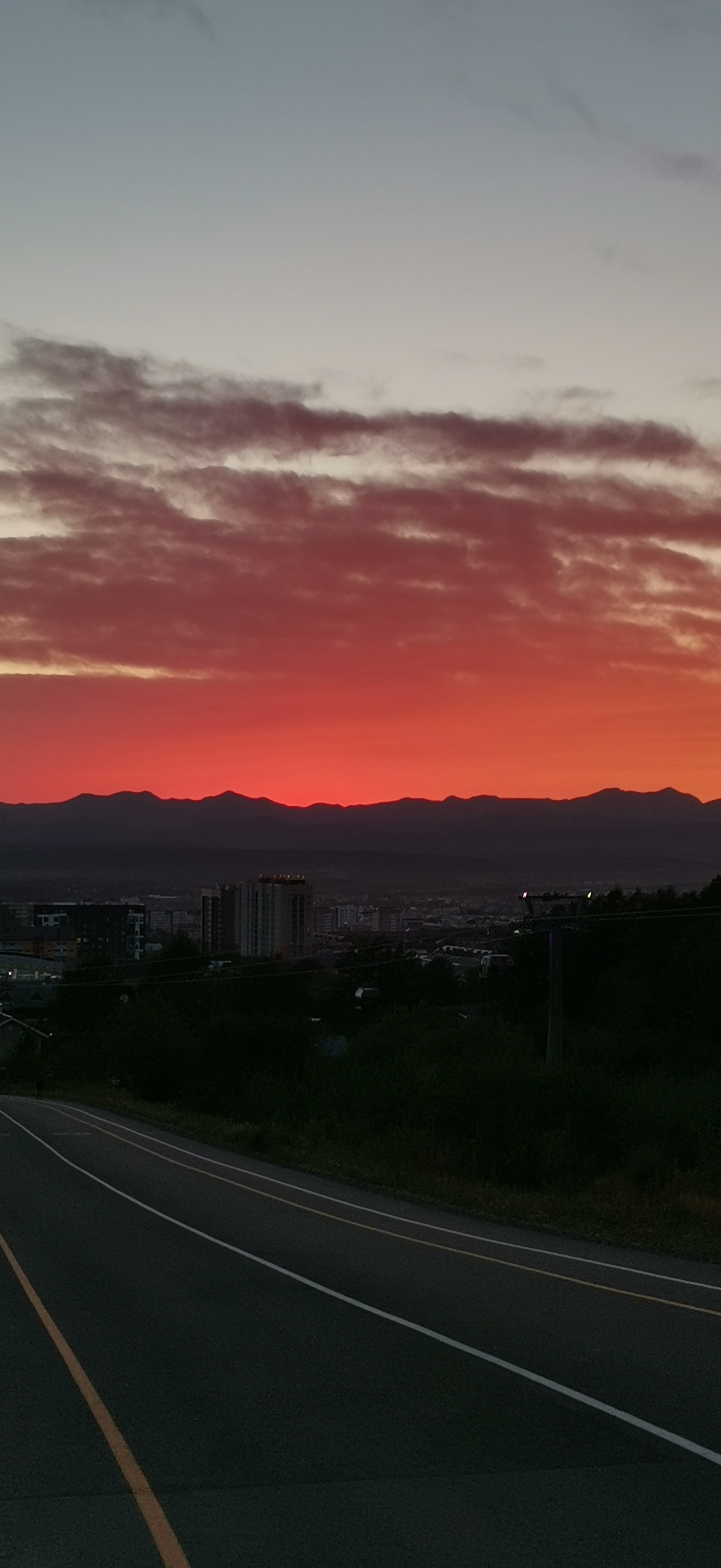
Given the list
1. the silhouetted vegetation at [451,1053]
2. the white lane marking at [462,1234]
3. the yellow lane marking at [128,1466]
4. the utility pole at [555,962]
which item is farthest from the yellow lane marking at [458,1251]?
the utility pole at [555,962]

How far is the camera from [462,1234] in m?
22.3

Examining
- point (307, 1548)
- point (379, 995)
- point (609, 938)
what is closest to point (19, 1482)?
point (307, 1548)

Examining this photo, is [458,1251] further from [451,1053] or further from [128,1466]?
[451,1053]

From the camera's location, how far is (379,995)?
11356 centimetres

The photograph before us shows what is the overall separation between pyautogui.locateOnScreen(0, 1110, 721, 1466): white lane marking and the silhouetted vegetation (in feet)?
34.0

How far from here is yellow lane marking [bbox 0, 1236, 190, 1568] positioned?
23.1ft

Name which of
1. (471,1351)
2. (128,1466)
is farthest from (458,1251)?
(128,1466)

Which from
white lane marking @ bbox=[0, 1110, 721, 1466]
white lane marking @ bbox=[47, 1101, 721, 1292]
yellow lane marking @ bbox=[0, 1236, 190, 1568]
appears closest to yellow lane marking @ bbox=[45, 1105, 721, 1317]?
white lane marking @ bbox=[47, 1101, 721, 1292]

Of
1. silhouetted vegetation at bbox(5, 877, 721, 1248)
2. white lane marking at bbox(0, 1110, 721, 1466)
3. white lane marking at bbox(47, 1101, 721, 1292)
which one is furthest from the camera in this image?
silhouetted vegetation at bbox(5, 877, 721, 1248)

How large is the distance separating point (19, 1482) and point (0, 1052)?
433ft

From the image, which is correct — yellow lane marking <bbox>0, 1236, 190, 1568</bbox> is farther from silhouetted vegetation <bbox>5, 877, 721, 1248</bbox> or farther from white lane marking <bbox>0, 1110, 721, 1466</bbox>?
silhouetted vegetation <bbox>5, 877, 721, 1248</bbox>

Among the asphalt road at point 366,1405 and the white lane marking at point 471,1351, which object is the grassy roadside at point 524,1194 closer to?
the asphalt road at point 366,1405

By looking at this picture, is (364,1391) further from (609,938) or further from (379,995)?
(379,995)

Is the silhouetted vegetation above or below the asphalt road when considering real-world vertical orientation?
below
